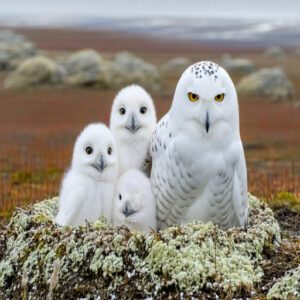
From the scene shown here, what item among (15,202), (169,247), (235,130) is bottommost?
(15,202)

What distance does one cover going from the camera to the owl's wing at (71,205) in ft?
24.3

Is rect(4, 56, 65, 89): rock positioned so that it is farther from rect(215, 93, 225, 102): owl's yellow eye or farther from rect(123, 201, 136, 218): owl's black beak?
rect(215, 93, 225, 102): owl's yellow eye

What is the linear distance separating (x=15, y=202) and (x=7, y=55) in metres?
44.6

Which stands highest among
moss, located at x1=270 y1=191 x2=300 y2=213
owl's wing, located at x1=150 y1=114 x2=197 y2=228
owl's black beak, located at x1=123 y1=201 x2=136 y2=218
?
owl's wing, located at x1=150 y1=114 x2=197 y2=228

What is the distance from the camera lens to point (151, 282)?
21.7 feet

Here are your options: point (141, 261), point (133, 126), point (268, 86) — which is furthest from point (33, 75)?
point (141, 261)

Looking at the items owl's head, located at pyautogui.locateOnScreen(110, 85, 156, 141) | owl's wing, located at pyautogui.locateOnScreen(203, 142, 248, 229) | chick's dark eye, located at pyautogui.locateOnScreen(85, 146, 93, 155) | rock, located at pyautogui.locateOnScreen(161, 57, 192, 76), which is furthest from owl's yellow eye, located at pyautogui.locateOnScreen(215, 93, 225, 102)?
rock, located at pyautogui.locateOnScreen(161, 57, 192, 76)

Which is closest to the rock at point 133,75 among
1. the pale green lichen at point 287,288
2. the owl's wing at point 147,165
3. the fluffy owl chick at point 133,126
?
the owl's wing at point 147,165

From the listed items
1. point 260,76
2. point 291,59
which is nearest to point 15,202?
point 260,76

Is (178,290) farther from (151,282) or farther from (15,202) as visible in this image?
(15,202)

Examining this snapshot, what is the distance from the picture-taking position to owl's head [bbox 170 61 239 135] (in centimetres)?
668

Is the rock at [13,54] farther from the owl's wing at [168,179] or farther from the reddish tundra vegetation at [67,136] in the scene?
the owl's wing at [168,179]

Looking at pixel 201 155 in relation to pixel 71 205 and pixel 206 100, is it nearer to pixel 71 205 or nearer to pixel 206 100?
pixel 206 100

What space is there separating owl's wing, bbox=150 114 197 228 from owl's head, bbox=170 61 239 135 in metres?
0.35
